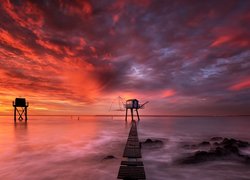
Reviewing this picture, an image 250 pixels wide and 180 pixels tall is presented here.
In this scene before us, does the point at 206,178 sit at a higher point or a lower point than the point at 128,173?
lower

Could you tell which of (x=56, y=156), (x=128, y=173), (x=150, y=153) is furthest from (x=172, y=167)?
(x=56, y=156)

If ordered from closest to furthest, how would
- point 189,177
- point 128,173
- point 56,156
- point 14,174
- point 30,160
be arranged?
point 128,173 → point 189,177 → point 14,174 → point 30,160 → point 56,156

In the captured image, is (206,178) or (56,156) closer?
(206,178)

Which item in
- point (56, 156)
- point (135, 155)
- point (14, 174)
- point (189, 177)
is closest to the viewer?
point (135, 155)

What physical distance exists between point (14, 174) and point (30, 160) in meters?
3.76

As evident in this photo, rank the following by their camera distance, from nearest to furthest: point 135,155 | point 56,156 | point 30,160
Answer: point 135,155, point 30,160, point 56,156

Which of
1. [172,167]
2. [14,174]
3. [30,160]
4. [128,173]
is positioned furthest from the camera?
[30,160]

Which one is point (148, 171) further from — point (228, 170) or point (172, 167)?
point (228, 170)

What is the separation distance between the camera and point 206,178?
13.6 meters

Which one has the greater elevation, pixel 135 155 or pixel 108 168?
pixel 135 155

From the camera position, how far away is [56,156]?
20234 millimetres

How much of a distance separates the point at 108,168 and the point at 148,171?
310cm

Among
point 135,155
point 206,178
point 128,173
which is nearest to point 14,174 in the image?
point 135,155

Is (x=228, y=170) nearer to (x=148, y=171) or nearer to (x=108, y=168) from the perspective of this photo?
(x=148, y=171)
